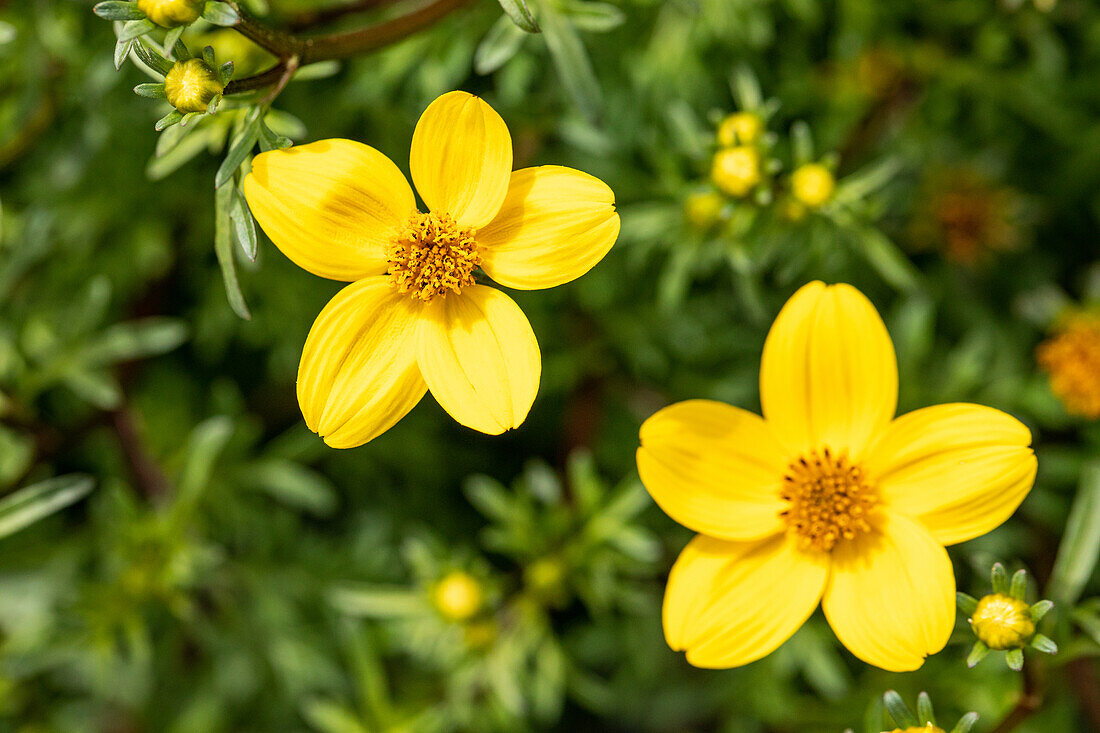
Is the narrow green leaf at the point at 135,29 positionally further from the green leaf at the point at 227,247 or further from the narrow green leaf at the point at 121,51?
the green leaf at the point at 227,247

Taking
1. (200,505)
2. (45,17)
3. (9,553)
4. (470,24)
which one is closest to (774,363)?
(470,24)

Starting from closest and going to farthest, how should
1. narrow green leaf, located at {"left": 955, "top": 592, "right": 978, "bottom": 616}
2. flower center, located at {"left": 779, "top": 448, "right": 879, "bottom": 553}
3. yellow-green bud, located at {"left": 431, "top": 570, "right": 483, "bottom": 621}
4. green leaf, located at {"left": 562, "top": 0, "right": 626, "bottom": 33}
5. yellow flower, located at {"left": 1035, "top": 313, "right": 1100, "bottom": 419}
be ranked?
narrow green leaf, located at {"left": 955, "top": 592, "right": 978, "bottom": 616} < flower center, located at {"left": 779, "top": 448, "right": 879, "bottom": 553} < green leaf, located at {"left": 562, "top": 0, "right": 626, "bottom": 33} < yellow-green bud, located at {"left": 431, "top": 570, "right": 483, "bottom": 621} < yellow flower, located at {"left": 1035, "top": 313, "right": 1100, "bottom": 419}

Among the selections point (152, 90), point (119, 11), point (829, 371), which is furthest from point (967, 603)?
point (119, 11)

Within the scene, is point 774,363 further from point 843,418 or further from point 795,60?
point 795,60

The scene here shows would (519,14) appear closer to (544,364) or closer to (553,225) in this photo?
(553,225)

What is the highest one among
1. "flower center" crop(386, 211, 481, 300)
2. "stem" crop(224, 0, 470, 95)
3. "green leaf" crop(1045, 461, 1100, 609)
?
"stem" crop(224, 0, 470, 95)

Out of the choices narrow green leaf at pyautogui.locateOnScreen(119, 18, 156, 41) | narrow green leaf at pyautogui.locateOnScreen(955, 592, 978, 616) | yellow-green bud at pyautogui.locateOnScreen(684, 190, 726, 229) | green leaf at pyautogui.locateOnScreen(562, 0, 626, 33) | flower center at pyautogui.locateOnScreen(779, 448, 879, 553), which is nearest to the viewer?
narrow green leaf at pyautogui.locateOnScreen(119, 18, 156, 41)

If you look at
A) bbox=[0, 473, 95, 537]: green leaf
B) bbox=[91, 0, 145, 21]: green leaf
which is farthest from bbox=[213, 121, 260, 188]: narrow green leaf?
bbox=[0, 473, 95, 537]: green leaf

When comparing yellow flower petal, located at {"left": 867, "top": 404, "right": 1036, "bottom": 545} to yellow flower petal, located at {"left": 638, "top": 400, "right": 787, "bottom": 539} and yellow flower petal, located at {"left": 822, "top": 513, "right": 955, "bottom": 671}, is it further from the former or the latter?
yellow flower petal, located at {"left": 638, "top": 400, "right": 787, "bottom": 539}

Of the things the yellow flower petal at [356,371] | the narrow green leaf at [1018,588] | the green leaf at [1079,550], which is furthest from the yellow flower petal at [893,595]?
the yellow flower petal at [356,371]
